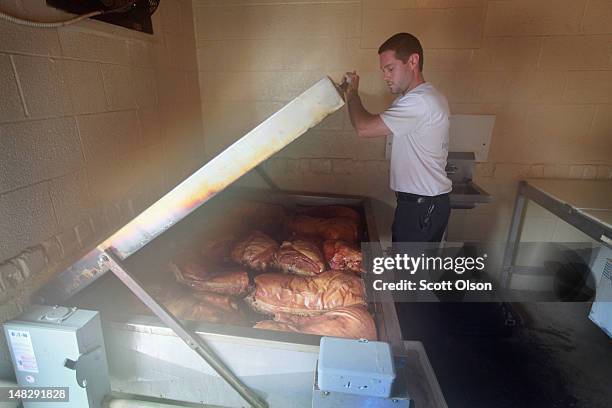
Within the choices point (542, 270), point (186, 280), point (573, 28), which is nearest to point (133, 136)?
point (186, 280)

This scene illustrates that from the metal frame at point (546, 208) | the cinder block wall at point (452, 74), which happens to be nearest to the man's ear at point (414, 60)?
the cinder block wall at point (452, 74)

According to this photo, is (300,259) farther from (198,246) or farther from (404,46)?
(404,46)

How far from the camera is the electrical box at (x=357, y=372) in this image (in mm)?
689

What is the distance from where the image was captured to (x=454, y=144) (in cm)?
250

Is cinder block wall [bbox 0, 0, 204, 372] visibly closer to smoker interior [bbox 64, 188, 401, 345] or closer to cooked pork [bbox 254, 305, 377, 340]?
smoker interior [bbox 64, 188, 401, 345]

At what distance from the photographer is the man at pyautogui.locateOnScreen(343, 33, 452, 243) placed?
1.67 m

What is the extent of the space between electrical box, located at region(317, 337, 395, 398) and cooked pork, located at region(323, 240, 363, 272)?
0.84 meters

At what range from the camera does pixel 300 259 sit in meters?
1.58

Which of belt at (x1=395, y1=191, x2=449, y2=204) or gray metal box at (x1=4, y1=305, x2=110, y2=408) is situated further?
belt at (x1=395, y1=191, x2=449, y2=204)

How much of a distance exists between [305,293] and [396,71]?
1336 mm

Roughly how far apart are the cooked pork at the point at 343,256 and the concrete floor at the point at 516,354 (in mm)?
992

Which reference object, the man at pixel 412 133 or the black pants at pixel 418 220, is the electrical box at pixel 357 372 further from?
the black pants at pixel 418 220

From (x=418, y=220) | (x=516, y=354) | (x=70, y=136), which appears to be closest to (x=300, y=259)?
(x=418, y=220)

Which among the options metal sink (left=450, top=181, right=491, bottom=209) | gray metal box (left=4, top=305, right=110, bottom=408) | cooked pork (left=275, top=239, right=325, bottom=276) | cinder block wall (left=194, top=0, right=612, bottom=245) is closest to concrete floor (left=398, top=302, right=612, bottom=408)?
cinder block wall (left=194, top=0, right=612, bottom=245)
